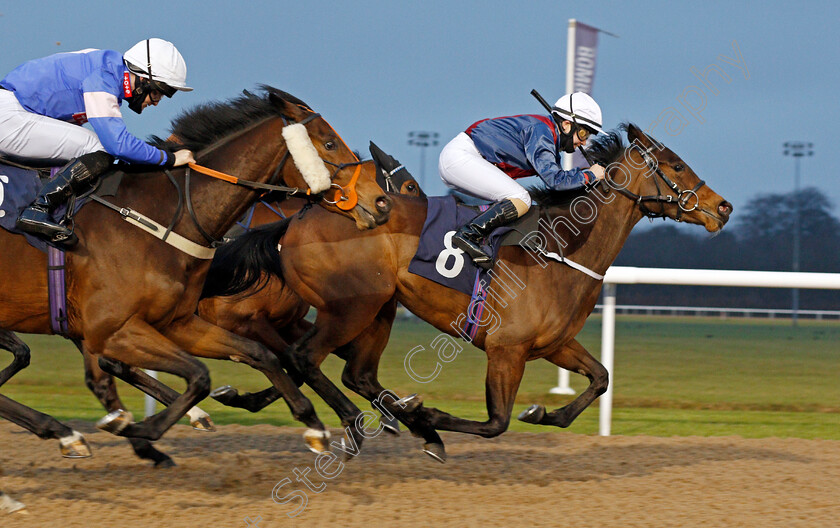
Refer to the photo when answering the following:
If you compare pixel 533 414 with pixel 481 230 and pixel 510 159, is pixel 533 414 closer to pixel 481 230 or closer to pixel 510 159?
pixel 481 230

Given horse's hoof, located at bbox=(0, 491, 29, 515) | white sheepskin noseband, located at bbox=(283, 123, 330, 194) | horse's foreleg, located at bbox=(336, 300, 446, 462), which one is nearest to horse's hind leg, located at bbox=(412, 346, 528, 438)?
horse's foreleg, located at bbox=(336, 300, 446, 462)

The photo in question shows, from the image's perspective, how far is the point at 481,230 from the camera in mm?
4207

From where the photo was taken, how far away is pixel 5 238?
137 inches

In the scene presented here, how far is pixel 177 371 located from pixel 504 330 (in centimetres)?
152

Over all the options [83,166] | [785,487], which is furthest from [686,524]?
[83,166]

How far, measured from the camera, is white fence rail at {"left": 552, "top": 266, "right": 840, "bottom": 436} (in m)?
5.29

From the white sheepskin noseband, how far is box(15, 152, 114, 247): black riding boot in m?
0.74

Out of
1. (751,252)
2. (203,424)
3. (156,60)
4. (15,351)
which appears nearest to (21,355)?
(15,351)

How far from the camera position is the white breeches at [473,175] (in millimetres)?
4348

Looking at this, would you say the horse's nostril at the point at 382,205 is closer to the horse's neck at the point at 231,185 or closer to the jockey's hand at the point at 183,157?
the horse's neck at the point at 231,185

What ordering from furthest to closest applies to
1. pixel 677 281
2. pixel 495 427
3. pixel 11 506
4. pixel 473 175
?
pixel 677 281 → pixel 473 175 → pixel 495 427 → pixel 11 506

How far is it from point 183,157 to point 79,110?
50cm

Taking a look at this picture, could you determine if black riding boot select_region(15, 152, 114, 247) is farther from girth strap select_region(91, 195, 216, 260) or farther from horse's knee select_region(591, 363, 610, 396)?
horse's knee select_region(591, 363, 610, 396)

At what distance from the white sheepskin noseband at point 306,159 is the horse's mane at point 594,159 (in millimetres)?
1340
